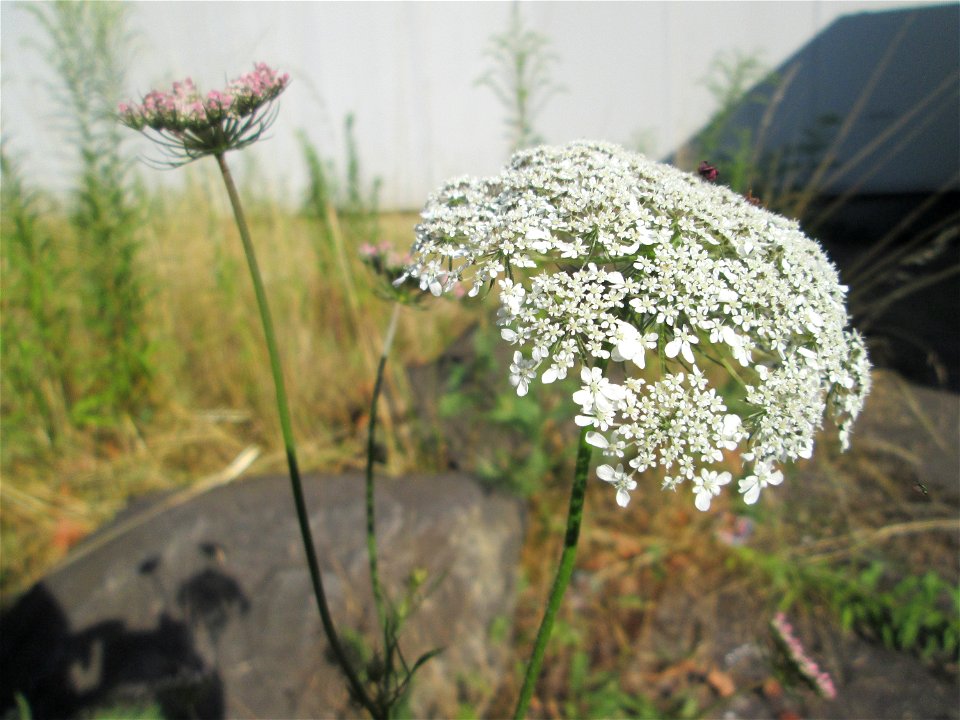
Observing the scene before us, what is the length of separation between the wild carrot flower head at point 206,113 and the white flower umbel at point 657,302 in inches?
18.9

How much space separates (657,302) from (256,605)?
6.06 feet

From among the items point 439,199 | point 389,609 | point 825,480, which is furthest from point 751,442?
point 825,480

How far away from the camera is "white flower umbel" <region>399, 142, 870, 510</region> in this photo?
995 millimetres

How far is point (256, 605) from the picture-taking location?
2.21 m

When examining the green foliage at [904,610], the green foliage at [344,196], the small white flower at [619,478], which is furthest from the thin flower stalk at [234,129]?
the green foliage at [904,610]

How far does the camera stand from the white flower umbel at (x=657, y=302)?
1.00 meters

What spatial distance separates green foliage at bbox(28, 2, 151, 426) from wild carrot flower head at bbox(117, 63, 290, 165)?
2.15 meters

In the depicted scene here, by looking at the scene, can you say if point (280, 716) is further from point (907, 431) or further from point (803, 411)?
point (907, 431)

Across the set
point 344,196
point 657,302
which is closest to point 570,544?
point 657,302

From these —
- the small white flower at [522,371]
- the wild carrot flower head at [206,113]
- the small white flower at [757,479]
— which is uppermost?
the wild carrot flower head at [206,113]

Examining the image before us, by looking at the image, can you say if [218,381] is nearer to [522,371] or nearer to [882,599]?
[522,371]

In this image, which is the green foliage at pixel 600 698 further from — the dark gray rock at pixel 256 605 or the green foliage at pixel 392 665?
the green foliage at pixel 392 665

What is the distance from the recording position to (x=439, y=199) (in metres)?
1.28

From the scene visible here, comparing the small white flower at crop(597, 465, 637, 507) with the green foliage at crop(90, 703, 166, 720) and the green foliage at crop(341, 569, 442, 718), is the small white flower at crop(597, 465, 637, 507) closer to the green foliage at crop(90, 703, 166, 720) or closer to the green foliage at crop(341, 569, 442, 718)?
the green foliage at crop(341, 569, 442, 718)
